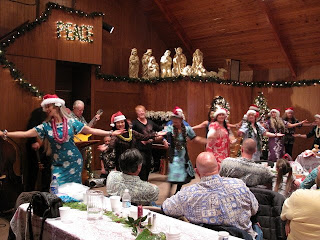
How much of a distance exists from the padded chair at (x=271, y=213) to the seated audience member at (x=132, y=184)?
2.74ft

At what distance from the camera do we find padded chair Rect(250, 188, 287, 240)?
2.84m

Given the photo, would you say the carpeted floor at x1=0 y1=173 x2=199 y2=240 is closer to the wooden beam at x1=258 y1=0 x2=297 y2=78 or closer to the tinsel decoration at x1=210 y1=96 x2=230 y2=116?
the tinsel decoration at x1=210 y1=96 x2=230 y2=116

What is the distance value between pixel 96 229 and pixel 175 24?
8942 mm

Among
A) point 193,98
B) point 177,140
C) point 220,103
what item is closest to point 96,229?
point 177,140

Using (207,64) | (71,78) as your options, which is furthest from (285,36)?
(71,78)

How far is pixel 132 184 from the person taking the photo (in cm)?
291

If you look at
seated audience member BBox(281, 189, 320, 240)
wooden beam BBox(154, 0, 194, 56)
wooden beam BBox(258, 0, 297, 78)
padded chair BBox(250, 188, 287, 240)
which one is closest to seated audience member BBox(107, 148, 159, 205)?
padded chair BBox(250, 188, 287, 240)

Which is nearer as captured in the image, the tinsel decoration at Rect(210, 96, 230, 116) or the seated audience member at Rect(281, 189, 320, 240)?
the seated audience member at Rect(281, 189, 320, 240)

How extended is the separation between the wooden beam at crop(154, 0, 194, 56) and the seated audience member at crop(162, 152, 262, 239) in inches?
328

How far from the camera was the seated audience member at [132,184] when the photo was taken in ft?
9.45

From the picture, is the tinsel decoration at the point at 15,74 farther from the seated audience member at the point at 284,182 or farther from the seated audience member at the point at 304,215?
the seated audience member at the point at 304,215

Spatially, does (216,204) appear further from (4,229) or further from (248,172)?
(4,229)

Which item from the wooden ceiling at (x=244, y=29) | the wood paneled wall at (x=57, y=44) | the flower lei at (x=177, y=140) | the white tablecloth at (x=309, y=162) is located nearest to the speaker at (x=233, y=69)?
the wooden ceiling at (x=244, y=29)

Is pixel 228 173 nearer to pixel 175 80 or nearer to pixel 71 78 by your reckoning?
pixel 175 80
